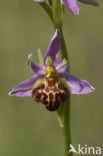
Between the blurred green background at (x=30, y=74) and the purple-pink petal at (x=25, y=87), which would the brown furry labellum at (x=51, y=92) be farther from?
the blurred green background at (x=30, y=74)

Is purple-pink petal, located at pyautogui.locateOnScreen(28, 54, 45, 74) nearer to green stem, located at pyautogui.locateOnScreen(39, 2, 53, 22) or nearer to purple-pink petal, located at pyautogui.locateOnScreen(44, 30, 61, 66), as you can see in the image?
purple-pink petal, located at pyautogui.locateOnScreen(44, 30, 61, 66)

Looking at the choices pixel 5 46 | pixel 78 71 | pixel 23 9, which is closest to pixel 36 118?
pixel 78 71

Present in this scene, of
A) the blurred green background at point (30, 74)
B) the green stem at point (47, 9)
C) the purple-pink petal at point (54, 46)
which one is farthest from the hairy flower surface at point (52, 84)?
the blurred green background at point (30, 74)

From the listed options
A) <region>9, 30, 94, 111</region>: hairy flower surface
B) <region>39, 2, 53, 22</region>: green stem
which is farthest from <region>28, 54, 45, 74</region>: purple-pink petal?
<region>39, 2, 53, 22</region>: green stem

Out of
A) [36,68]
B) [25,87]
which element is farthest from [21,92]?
[36,68]

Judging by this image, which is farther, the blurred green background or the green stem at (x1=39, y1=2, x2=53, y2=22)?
the blurred green background

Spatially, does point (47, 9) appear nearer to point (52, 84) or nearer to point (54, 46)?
point (54, 46)
